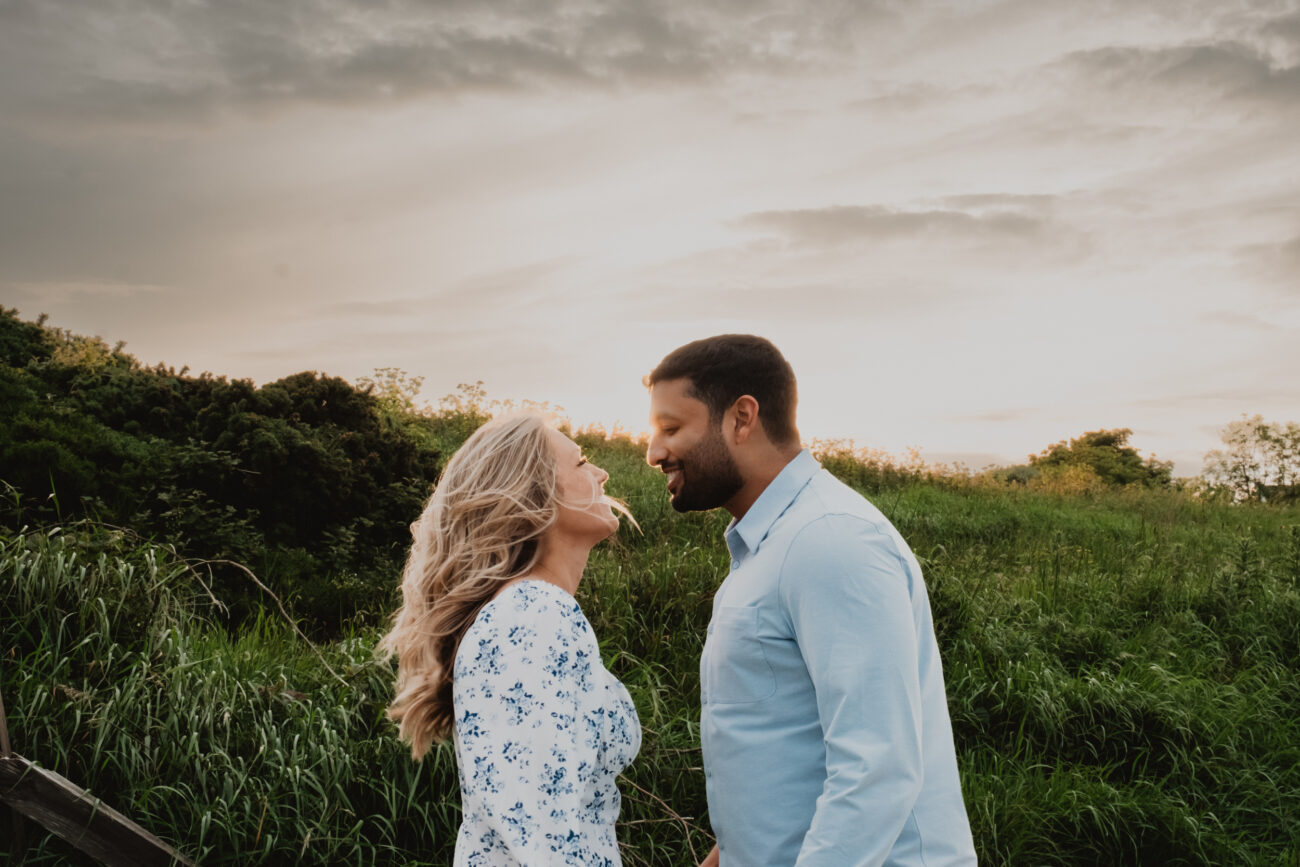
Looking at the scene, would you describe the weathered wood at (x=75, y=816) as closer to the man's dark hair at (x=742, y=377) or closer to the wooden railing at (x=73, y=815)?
the wooden railing at (x=73, y=815)

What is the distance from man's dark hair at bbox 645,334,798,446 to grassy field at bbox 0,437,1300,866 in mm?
2634

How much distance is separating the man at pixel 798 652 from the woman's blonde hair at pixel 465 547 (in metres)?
0.35

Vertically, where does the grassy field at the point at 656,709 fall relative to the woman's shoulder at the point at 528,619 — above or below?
below

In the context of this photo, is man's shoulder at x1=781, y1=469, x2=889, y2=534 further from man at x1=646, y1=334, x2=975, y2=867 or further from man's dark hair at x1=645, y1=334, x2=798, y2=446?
man's dark hair at x1=645, y1=334, x2=798, y2=446

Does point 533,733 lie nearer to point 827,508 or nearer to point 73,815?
point 827,508

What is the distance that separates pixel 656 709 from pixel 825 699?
322 cm

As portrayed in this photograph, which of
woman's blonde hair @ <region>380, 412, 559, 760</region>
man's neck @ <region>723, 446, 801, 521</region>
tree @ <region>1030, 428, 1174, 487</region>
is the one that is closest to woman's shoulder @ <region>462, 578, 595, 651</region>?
woman's blonde hair @ <region>380, 412, 559, 760</region>

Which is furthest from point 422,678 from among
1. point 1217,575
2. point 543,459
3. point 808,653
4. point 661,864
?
point 1217,575

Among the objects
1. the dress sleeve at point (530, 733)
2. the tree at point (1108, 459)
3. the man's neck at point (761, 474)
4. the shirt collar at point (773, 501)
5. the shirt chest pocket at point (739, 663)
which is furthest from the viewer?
the tree at point (1108, 459)

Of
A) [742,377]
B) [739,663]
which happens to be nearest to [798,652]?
[739,663]

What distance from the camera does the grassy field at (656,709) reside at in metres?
4.18

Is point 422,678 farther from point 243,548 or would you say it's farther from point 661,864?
point 243,548

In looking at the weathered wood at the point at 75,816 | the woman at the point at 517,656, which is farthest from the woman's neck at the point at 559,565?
the weathered wood at the point at 75,816

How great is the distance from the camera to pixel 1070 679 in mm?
6176
